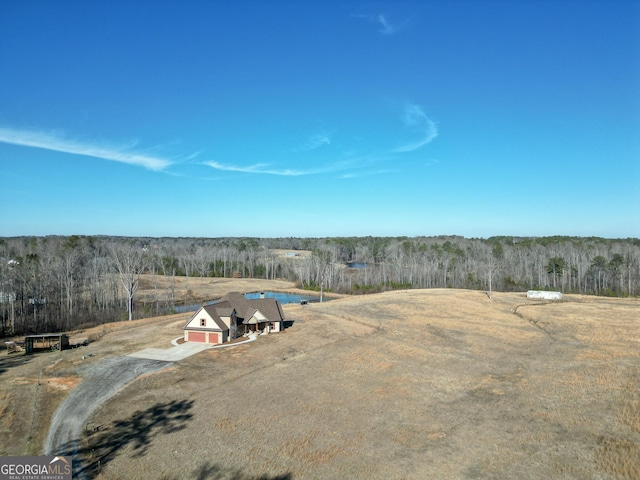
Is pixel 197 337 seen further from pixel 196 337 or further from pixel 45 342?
pixel 45 342

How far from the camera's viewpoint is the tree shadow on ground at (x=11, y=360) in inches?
1347

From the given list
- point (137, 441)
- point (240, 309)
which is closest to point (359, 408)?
point (137, 441)

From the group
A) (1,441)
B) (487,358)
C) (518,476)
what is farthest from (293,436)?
(487,358)

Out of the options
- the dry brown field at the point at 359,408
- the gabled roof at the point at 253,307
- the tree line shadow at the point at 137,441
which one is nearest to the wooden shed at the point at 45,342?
the dry brown field at the point at 359,408

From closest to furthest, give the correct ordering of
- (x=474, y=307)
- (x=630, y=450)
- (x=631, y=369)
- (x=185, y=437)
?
(x=630, y=450) → (x=185, y=437) → (x=631, y=369) → (x=474, y=307)

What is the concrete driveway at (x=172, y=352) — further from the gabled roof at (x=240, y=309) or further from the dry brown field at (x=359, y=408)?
the gabled roof at (x=240, y=309)

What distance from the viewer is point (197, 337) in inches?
1638

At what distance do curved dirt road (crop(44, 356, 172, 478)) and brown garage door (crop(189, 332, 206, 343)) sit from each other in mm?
7102

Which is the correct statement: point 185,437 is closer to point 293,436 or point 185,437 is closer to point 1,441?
point 293,436

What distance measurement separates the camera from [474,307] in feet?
214

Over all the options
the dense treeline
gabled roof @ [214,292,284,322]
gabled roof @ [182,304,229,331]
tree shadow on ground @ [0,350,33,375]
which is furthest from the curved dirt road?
the dense treeline

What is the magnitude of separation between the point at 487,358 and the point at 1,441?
121 ft

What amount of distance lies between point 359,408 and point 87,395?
18938 mm

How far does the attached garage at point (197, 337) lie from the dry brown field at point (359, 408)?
3.34 m
